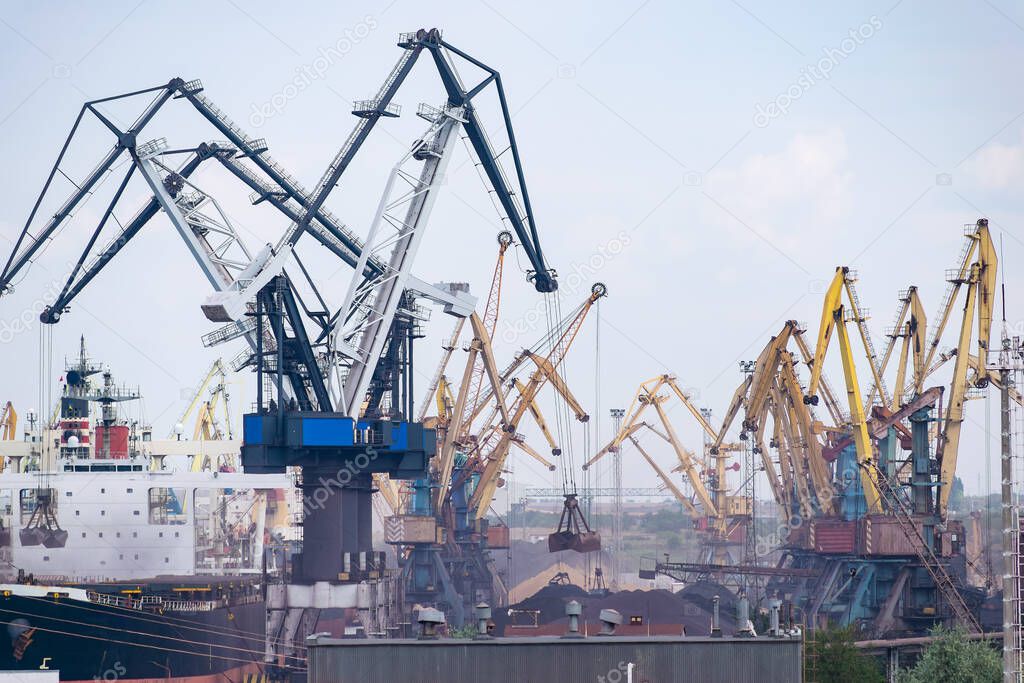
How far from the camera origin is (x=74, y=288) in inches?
3688

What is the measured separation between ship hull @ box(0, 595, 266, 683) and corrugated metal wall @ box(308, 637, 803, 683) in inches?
1274

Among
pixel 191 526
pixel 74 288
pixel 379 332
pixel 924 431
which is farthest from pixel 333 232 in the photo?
pixel 924 431

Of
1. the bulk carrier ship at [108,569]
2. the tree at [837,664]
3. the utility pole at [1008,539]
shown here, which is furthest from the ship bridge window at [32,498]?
the utility pole at [1008,539]

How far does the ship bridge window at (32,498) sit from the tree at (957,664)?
5383 cm

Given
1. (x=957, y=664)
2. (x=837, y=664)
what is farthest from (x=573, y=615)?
(x=957, y=664)

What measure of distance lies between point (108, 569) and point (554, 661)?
189 feet

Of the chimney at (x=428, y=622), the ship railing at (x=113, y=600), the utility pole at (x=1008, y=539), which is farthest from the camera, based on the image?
the ship railing at (x=113, y=600)

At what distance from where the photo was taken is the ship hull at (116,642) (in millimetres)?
78375

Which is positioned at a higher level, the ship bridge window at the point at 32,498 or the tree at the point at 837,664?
the ship bridge window at the point at 32,498

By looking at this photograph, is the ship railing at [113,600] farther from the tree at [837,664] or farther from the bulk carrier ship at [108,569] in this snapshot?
the tree at [837,664]

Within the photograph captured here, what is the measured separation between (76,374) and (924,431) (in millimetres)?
56289

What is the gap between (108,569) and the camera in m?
102

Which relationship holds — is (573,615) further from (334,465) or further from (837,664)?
(334,465)

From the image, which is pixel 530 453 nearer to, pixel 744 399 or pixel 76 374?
pixel 744 399
